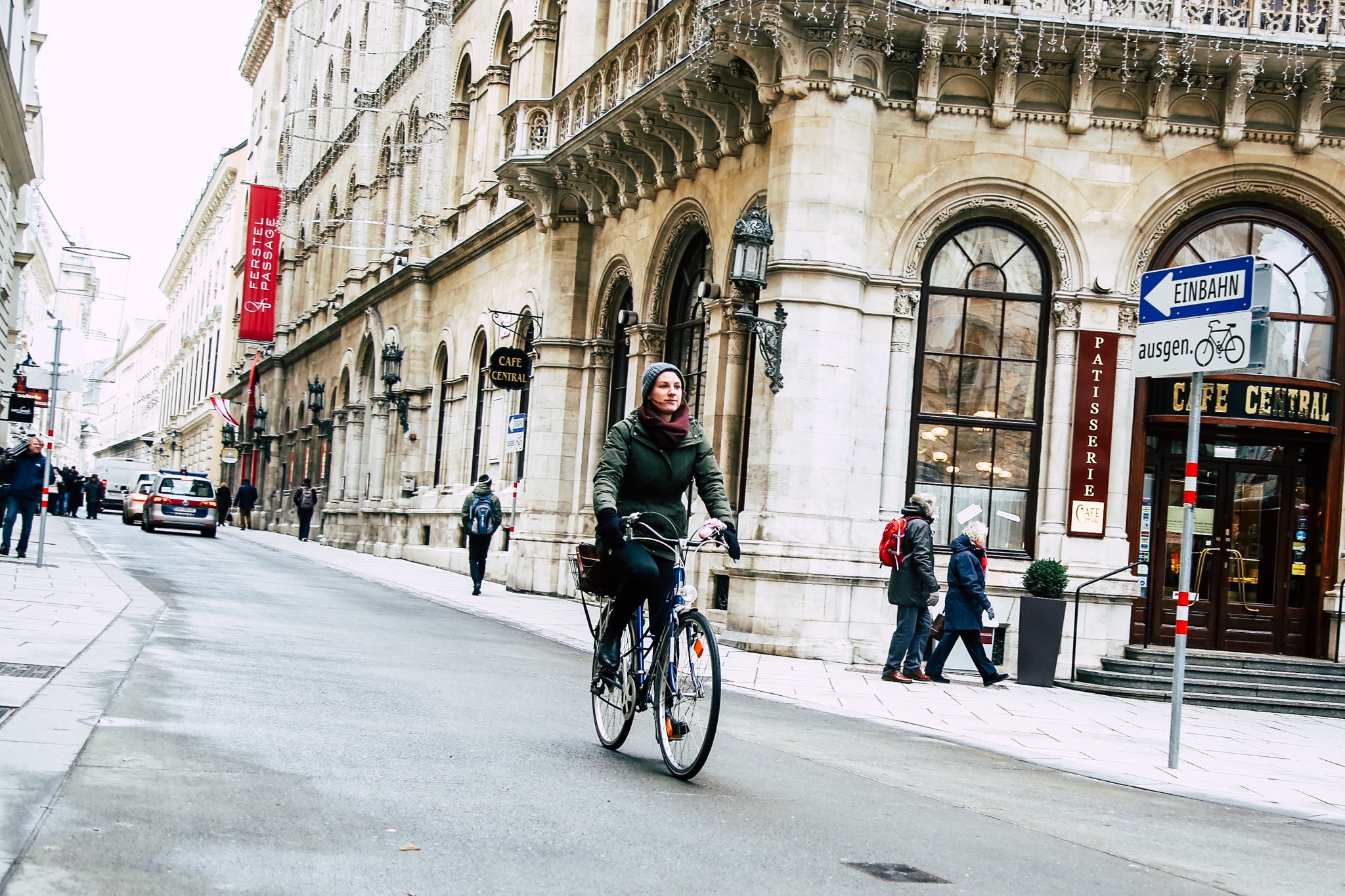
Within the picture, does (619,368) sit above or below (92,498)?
above

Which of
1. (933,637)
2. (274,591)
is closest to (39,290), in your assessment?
(274,591)

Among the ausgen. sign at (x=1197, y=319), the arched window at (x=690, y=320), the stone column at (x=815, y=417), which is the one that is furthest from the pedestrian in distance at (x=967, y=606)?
the arched window at (x=690, y=320)

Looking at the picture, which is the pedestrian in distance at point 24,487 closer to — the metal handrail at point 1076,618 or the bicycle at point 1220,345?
the metal handrail at point 1076,618

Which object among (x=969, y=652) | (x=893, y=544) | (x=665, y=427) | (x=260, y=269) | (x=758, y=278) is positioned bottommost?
(x=969, y=652)

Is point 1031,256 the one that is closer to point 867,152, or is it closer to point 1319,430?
point 867,152

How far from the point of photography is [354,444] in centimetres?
4306

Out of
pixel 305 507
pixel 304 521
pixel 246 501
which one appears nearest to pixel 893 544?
pixel 305 507

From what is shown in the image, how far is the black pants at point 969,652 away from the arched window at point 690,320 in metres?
6.07

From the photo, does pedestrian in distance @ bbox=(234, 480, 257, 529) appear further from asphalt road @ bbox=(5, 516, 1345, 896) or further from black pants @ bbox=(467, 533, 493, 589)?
asphalt road @ bbox=(5, 516, 1345, 896)

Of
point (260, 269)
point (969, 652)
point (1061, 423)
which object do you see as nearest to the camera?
point (969, 652)

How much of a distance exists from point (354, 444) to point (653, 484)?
120ft

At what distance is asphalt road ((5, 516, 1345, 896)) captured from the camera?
487 centimetres

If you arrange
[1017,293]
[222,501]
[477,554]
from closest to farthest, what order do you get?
[1017,293] → [477,554] → [222,501]

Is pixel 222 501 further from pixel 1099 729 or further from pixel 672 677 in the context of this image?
pixel 672 677
